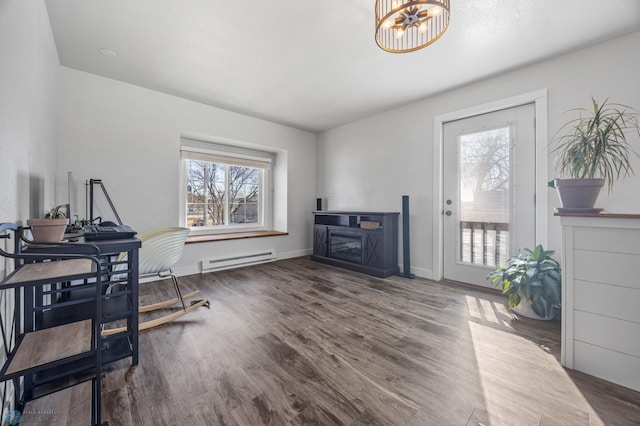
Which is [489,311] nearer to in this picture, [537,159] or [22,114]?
[537,159]

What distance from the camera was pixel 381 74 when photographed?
2.80 m

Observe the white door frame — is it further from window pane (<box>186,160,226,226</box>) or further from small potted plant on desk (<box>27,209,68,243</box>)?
small potted plant on desk (<box>27,209,68,243</box>)

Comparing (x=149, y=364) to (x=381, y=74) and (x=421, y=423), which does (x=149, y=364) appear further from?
(x=381, y=74)

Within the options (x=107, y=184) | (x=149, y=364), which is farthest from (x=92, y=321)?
(x=107, y=184)

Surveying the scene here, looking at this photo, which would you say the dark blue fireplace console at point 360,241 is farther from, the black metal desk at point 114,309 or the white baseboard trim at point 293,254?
the black metal desk at point 114,309

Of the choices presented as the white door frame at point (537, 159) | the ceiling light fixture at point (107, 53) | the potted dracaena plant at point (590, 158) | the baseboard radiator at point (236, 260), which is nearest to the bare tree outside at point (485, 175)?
the white door frame at point (537, 159)

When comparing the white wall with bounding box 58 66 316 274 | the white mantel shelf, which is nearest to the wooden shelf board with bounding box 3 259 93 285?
the white wall with bounding box 58 66 316 274

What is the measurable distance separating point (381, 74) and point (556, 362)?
286cm

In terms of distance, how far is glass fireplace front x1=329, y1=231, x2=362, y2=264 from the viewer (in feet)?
12.5

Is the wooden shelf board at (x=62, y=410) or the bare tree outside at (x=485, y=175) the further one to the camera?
the bare tree outside at (x=485, y=175)

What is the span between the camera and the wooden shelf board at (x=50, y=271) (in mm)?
852

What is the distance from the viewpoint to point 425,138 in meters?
3.43

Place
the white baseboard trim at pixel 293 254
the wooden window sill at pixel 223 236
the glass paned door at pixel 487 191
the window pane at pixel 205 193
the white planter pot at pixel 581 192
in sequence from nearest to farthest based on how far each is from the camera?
the white planter pot at pixel 581 192 → the glass paned door at pixel 487 191 → the wooden window sill at pixel 223 236 → the window pane at pixel 205 193 → the white baseboard trim at pixel 293 254

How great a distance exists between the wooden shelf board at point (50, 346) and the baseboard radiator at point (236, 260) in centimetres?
262
